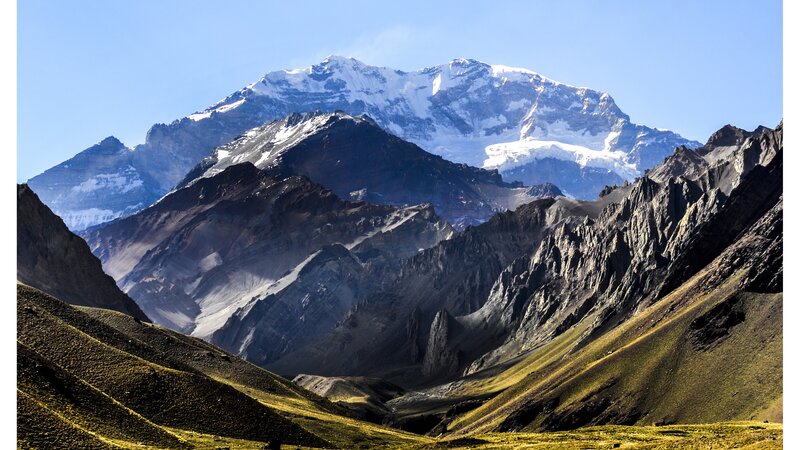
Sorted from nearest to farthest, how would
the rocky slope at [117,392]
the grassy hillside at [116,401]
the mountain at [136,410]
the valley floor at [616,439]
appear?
the grassy hillside at [116,401] < the mountain at [136,410] < the rocky slope at [117,392] < the valley floor at [616,439]

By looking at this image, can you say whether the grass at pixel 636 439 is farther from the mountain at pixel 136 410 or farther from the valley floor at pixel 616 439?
the mountain at pixel 136 410

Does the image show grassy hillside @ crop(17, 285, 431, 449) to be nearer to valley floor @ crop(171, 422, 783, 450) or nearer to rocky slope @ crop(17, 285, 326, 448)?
rocky slope @ crop(17, 285, 326, 448)

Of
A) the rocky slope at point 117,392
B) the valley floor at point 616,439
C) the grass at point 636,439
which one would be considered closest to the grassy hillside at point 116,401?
the rocky slope at point 117,392

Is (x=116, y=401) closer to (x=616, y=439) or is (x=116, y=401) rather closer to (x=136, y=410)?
(x=136, y=410)

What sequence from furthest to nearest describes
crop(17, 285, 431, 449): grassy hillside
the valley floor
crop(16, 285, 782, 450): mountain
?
the valley floor
crop(16, 285, 782, 450): mountain
crop(17, 285, 431, 449): grassy hillside

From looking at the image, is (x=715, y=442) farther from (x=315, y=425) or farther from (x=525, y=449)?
(x=315, y=425)

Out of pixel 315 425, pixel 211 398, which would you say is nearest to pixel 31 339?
pixel 211 398

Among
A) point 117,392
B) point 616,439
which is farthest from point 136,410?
point 616,439

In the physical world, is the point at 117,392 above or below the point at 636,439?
below

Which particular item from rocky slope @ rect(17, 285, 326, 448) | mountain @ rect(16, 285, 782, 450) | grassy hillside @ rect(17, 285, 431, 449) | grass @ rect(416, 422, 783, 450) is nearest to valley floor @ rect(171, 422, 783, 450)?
grass @ rect(416, 422, 783, 450)

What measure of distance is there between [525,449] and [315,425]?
5434cm
